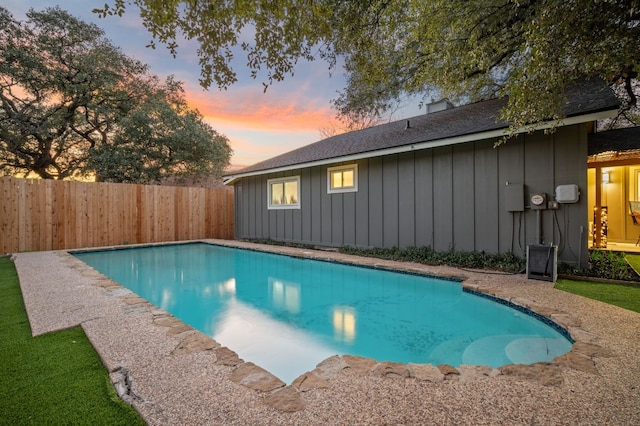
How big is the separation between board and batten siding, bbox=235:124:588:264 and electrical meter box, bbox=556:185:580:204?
0.12 m

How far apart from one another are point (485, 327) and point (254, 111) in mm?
9831

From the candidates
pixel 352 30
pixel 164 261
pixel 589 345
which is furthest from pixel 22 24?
pixel 589 345

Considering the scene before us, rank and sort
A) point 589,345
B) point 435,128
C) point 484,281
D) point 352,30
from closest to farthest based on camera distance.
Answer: point 589,345 < point 352,30 < point 484,281 < point 435,128

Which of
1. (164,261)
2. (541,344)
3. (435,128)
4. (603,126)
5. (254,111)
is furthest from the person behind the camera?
(254,111)

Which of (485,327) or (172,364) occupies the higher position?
(172,364)

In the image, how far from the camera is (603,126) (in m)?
9.12

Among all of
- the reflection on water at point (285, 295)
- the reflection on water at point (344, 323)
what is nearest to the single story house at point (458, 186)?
the reflection on water at point (285, 295)

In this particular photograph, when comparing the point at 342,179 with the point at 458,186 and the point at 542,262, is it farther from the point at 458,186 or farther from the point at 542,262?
the point at 542,262

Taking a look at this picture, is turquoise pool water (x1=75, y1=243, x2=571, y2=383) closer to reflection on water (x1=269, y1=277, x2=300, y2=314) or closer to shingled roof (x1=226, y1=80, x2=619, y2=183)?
reflection on water (x1=269, y1=277, x2=300, y2=314)

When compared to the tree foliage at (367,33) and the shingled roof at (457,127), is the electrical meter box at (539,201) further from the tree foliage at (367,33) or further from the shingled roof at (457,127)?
the tree foliage at (367,33)

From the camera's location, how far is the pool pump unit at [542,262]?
15.0ft

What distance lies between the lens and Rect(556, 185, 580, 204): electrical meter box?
4.95m

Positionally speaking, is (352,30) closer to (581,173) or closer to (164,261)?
(581,173)

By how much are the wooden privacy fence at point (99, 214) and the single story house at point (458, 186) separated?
3793 mm
